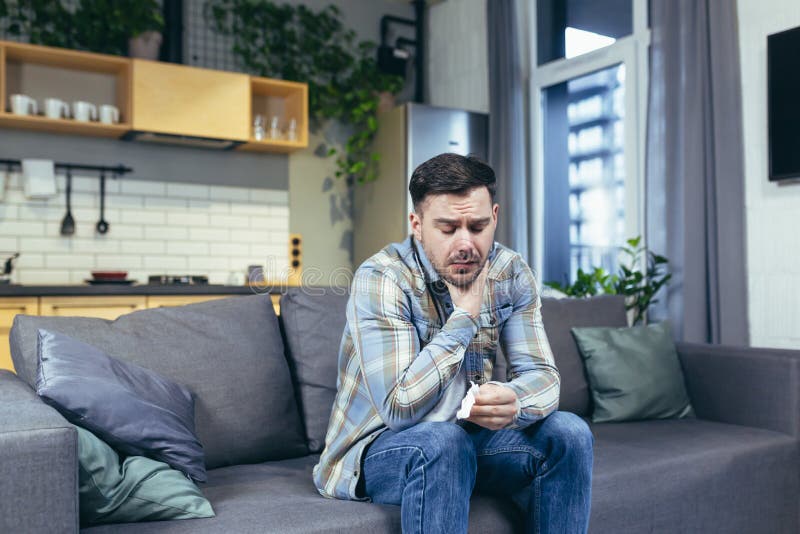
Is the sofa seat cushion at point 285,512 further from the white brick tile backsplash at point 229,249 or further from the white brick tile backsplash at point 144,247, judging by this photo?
the white brick tile backsplash at point 229,249

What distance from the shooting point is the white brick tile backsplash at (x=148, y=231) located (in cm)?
396

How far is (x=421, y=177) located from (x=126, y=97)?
2.93 meters

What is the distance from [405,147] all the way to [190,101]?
4.27ft

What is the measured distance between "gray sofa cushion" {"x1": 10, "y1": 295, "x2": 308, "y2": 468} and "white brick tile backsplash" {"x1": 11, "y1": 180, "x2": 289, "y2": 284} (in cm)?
238

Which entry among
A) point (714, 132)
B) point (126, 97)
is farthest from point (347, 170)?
point (714, 132)

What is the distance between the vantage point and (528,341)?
1778 mm

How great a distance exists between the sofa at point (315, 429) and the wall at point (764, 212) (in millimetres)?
617

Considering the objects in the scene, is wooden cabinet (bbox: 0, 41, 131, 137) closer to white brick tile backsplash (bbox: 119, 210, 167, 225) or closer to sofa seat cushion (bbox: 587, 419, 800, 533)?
white brick tile backsplash (bbox: 119, 210, 167, 225)

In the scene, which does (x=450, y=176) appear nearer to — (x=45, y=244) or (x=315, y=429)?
(x=315, y=429)

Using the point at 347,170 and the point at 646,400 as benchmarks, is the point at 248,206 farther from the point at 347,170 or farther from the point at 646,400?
the point at 646,400

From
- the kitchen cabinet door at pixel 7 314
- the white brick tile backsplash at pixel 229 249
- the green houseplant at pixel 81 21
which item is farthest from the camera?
the white brick tile backsplash at pixel 229 249

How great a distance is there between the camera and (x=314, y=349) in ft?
6.90

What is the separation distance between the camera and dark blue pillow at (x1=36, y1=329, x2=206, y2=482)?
4.70 ft

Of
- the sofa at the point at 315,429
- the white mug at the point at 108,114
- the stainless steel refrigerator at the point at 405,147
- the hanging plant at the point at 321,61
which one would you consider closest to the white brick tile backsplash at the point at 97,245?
the white mug at the point at 108,114
